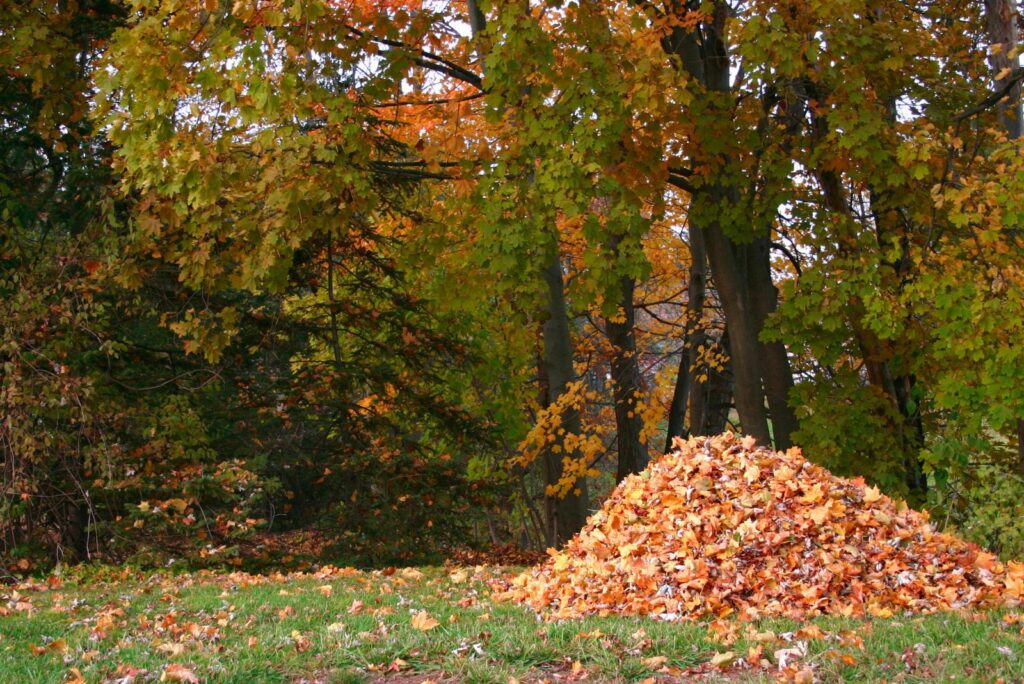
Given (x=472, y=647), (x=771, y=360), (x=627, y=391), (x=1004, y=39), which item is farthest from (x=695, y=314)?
(x=472, y=647)

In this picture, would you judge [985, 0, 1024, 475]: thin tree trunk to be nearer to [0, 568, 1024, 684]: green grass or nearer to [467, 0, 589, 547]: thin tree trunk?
[467, 0, 589, 547]: thin tree trunk

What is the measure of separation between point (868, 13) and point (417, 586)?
287 inches

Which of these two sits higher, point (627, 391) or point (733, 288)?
point (733, 288)

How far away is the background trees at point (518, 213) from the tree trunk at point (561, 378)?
0.04 m

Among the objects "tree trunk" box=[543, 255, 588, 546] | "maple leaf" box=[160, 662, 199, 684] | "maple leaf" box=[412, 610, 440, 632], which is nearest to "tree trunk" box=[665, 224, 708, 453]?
"tree trunk" box=[543, 255, 588, 546]

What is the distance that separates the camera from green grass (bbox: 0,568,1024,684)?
4.27m

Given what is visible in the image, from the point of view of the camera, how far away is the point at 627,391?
46.4ft

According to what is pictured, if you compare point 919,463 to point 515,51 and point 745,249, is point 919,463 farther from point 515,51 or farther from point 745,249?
point 515,51

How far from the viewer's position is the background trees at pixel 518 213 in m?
9.02

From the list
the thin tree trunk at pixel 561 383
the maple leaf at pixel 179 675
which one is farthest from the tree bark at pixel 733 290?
the maple leaf at pixel 179 675

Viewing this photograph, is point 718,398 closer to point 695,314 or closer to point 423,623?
point 695,314

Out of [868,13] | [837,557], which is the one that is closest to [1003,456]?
[868,13]

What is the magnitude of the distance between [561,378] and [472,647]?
26.4 ft

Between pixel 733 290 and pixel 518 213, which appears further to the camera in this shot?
pixel 733 290
